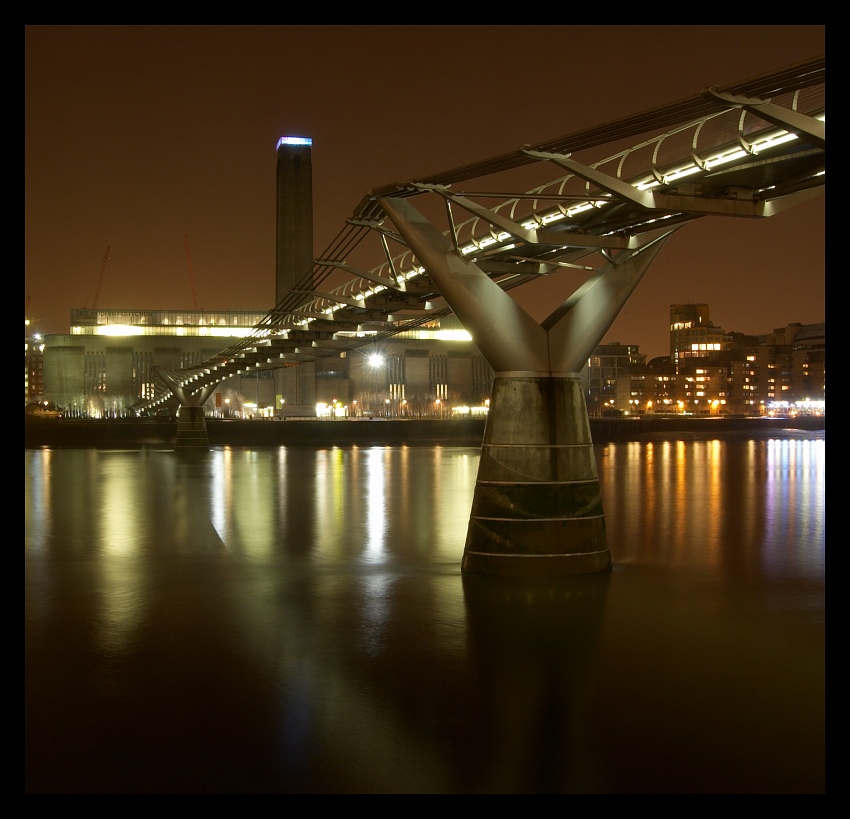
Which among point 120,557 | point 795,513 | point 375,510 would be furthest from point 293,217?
point 120,557

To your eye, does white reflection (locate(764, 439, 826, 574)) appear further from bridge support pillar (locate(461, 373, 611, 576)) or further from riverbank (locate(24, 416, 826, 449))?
riverbank (locate(24, 416, 826, 449))

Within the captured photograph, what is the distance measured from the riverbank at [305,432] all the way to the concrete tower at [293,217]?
39043 mm

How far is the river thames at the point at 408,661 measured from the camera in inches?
404

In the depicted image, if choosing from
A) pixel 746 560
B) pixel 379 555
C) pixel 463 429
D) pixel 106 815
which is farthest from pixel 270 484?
pixel 463 429

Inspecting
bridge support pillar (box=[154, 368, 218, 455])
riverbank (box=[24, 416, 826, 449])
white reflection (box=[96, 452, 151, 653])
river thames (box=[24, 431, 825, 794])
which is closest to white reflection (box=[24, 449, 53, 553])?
river thames (box=[24, 431, 825, 794])

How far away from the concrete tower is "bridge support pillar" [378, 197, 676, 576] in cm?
10121

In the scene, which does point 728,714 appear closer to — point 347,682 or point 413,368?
point 347,682

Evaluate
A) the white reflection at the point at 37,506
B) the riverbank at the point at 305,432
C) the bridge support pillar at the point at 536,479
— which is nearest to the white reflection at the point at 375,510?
the bridge support pillar at the point at 536,479

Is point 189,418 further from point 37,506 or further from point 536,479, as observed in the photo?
point 536,479

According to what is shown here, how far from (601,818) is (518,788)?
35.6 inches

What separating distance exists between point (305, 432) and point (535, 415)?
62.6m

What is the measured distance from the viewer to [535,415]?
1844 centimetres

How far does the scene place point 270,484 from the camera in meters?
41.5

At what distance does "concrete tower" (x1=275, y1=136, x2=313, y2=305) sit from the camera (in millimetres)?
119625
